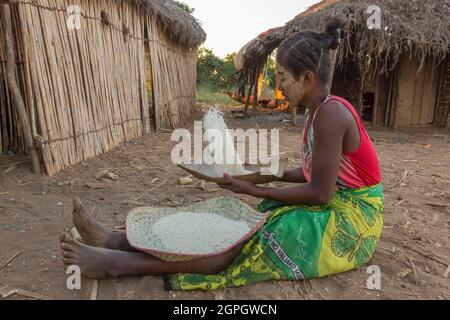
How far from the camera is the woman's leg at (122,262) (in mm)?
1681

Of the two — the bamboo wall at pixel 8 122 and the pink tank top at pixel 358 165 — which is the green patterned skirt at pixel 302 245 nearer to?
the pink tank top at pixel 358 165

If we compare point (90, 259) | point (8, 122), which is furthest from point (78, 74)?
point (90, 259)

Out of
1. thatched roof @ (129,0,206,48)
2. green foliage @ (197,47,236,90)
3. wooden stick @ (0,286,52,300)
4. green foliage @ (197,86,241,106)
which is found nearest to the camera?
wooden stick @ (0,286,52,300)

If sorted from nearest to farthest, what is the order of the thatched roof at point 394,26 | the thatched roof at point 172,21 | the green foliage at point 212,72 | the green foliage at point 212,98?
1. the thatched roof at point 172,21
2. the thatched roof at point 394,26
3. the green foliage at point 212,98
4. the green foliage at point 212,72

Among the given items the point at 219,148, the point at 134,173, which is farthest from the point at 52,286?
the point at 134,173

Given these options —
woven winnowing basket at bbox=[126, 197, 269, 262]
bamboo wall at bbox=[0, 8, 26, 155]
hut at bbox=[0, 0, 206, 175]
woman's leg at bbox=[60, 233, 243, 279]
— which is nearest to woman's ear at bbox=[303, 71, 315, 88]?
woven winnowing basket at bbox=[126, 197, 269, 262]

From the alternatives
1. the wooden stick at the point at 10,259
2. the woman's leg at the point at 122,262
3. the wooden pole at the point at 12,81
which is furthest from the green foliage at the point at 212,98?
the woman's leg at the point at 122,262

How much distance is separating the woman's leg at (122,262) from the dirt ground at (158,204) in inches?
2.8

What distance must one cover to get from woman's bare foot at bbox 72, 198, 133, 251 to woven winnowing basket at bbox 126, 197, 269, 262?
9 cm

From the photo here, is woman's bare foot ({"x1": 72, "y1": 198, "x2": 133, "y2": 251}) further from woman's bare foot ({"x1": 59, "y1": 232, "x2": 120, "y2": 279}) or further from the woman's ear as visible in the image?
the woman's ear

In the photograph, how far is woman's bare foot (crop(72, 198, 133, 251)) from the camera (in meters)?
1.78

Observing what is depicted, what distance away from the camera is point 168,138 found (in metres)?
6.20
